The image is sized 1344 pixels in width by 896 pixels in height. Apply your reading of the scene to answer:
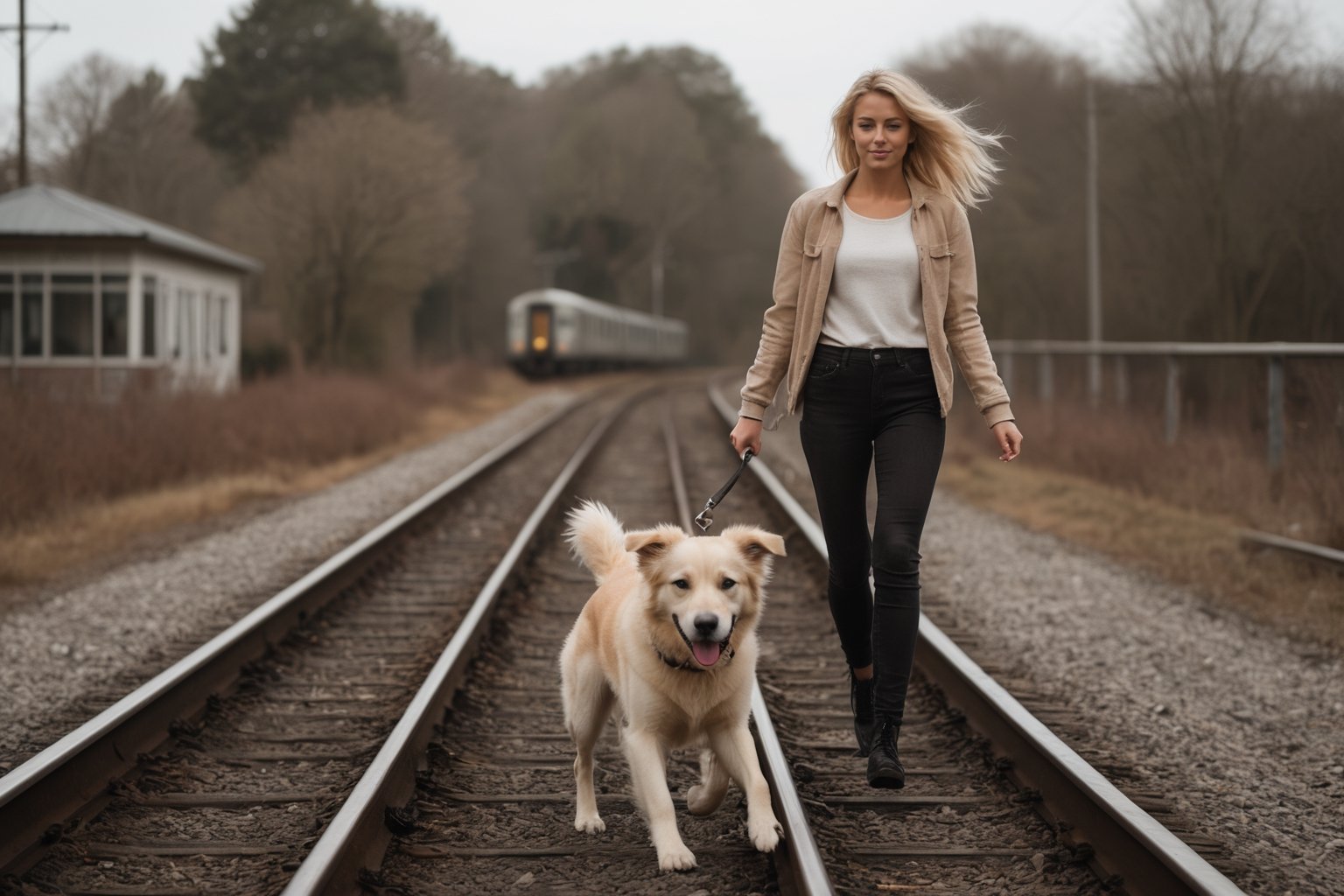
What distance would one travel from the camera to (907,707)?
5.29 metres

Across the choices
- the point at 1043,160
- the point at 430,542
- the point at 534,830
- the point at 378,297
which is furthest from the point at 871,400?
the point at 378,297

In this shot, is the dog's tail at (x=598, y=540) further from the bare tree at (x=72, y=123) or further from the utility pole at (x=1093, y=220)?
the bare tree at (x=72, y=123)

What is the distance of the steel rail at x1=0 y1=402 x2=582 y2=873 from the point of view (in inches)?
144

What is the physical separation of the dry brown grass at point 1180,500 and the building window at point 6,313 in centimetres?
1547

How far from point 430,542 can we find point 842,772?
5.82 meters

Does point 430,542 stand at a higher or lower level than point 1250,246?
lower

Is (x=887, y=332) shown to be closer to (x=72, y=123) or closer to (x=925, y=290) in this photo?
(x=925, y=290)

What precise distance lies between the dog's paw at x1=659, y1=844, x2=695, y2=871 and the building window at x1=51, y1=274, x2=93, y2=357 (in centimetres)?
2057

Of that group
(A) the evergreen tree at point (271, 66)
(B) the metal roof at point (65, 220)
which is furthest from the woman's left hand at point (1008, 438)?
(A) the evergreen tree at point (271, 66)

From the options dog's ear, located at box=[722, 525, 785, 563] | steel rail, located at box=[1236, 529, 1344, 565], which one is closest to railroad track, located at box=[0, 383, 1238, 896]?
dog's ear, located at box=[722, 525, 785, 563]

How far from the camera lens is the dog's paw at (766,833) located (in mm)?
3424

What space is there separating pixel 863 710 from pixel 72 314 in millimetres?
20414

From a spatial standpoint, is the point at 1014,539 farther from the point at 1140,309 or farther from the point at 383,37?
the point at 383,37

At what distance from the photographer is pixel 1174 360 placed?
12062mm
